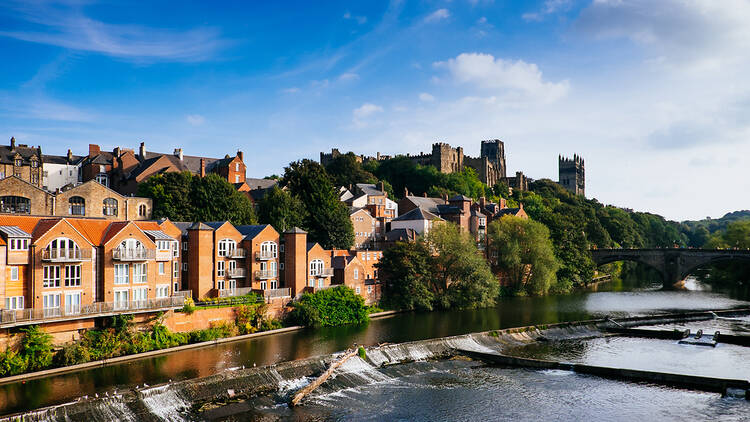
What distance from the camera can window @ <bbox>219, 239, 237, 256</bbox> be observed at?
49.2m

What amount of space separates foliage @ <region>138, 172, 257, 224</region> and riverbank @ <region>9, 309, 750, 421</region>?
100 feet

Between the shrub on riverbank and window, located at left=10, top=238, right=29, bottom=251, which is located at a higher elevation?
window, located at left=10, top=238, right=29, bottom=251

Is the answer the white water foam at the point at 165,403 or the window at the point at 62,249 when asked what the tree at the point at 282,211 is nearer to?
the window at the point at 62,249

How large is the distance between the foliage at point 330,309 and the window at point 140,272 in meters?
13.1

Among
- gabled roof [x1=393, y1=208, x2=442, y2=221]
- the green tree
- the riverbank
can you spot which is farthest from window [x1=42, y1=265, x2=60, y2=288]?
gabled roof [x1=393, y1=208, x2=442, y2=221]

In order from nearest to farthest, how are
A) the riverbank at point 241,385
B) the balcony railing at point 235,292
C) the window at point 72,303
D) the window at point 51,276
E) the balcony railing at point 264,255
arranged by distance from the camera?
the riverbank at point 241,385 → the window at point 72,303 → the window at point 51,276 → the balcony railing at point 235,292 → the balcony railing at point 264,255

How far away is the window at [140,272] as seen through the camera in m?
40.8

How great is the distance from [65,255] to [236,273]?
15844 millimetres

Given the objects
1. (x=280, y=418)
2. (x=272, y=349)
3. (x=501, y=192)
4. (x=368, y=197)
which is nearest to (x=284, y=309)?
(x=272, y=349)

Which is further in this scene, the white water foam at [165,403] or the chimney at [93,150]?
the chimney at [93,150]

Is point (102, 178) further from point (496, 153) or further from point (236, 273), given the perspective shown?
point (496, 153)

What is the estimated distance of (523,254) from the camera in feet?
245

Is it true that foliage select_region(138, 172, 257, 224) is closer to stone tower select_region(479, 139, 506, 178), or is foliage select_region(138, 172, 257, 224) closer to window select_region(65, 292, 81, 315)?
window select_region(65, 292, 81, 315)

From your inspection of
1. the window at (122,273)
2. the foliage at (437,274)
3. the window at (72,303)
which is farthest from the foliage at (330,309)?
the window at (72,303)
